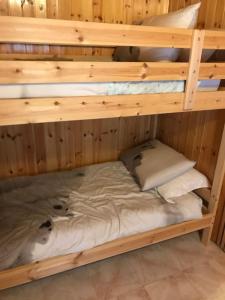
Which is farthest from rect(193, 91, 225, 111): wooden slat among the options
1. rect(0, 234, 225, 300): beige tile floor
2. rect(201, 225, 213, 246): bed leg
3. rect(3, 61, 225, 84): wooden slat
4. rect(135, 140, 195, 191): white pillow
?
rect(0, 234, 225, 300): beige tile floor

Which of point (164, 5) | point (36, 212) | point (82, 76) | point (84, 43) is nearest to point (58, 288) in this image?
point (36, 212)

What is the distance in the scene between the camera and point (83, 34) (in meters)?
1.05

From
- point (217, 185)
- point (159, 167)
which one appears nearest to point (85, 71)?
point (159, 167)

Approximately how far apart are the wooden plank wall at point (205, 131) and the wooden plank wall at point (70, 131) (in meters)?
0.39

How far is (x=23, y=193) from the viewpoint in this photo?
1.83 meters

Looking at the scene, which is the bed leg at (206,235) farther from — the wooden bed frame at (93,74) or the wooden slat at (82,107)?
the wooden slat at (82,107)

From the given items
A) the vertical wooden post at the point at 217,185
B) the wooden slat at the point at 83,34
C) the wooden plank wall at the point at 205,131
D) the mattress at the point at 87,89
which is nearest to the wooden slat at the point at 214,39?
the wooden slat at the point at 83,34

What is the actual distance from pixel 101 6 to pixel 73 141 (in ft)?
3.72

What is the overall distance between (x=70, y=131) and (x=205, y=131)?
113 cm

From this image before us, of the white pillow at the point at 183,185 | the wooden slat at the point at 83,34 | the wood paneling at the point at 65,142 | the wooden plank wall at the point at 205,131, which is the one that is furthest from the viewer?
the wood paneling at the point at 65,142

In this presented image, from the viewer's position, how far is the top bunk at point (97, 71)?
99 centimetres

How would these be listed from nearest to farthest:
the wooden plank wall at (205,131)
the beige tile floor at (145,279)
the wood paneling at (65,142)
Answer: the beige tile floor at (145,279) < the wooden plank wall at (205,131) < the wood paneling at (65,142)

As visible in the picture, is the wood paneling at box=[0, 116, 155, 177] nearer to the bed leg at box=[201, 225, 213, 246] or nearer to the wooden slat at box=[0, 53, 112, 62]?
the wooden slat at box=[0, 53, 112, 62]

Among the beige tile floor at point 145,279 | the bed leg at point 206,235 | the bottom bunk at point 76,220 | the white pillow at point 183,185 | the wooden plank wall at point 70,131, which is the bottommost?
the beige tile floor at point 145,279
